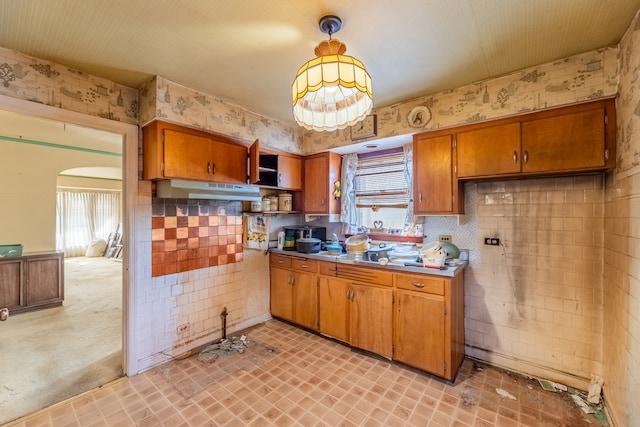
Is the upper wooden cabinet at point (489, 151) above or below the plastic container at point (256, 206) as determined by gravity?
above

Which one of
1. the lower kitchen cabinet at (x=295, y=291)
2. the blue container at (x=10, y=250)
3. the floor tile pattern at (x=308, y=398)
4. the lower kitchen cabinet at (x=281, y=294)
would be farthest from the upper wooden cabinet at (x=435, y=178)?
the blue container at (x=10, y=250)

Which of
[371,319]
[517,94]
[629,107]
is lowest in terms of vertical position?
[371,319]

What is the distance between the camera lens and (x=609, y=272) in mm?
1913

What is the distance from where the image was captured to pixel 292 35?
5.65 feet

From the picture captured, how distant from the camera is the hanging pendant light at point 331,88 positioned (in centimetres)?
137

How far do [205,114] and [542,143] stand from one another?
9.31ft

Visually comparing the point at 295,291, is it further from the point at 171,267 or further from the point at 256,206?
the point at 171,267

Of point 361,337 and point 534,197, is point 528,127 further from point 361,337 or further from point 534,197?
point 361,337

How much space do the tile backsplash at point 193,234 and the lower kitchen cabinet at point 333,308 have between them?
106cm

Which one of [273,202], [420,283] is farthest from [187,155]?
[420,283]

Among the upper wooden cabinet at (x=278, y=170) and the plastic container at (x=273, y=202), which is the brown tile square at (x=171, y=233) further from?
the plastic container at (x=273, y=202)

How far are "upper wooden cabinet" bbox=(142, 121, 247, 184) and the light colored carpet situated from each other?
5.84 ft

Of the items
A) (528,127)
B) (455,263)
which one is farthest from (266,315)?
(528,127)

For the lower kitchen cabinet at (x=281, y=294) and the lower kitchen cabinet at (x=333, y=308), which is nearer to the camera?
the lower kitchen cabinet at (x=333, y=308)
